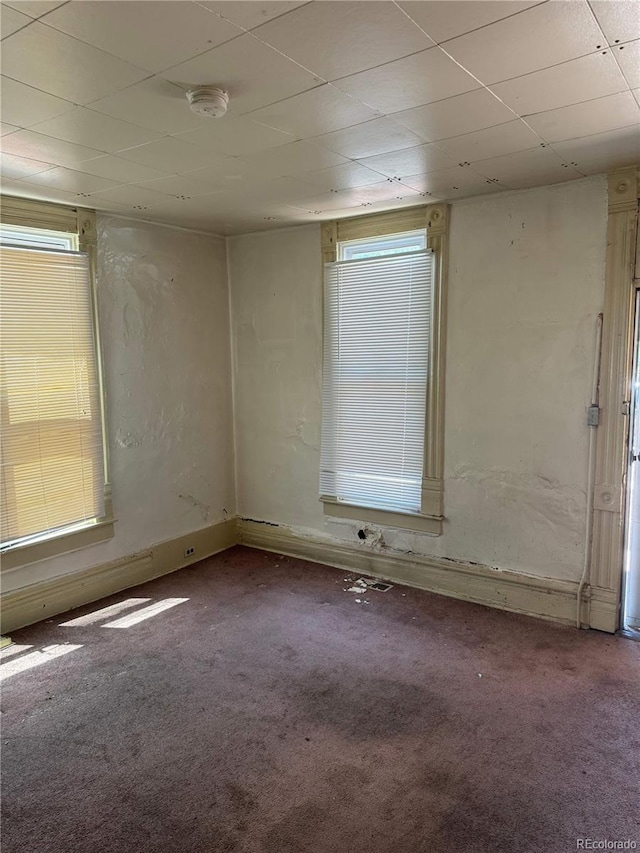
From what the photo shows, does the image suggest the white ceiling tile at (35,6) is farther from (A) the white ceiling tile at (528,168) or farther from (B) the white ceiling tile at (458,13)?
(A) the white ceiling tile at (528,168)

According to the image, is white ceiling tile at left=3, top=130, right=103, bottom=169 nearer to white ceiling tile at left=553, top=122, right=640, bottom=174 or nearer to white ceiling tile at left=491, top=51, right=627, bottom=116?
white ceiling tile at left=491, top=51, right=627, bottom=116

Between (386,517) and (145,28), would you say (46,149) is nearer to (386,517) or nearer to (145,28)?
(145,28)

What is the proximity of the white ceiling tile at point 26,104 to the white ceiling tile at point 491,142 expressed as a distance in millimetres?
1585

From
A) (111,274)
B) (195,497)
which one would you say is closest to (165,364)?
(111,274)

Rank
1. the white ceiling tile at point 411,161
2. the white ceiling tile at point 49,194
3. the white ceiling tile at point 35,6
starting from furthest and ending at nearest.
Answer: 1. the white ceiling tile at point 49,194
2. the white ceiling tile at point 411,161
3. the white ceiling tile at point 35,6

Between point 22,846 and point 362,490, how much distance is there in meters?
2.82

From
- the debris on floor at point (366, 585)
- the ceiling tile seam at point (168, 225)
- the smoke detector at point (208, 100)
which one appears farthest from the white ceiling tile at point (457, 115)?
the debris on floor at point (366, 585)

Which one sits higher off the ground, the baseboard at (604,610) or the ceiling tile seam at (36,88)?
the ceiling tile seam at (36,88)

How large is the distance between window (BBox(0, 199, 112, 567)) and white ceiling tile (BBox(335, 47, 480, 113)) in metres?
2.32

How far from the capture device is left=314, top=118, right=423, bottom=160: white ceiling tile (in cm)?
229

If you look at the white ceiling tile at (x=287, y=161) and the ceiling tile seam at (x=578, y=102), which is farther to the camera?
the white ceiling tile at (x=287, y=161)

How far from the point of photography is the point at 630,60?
1.78 m

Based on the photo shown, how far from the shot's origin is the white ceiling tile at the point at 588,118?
210cm

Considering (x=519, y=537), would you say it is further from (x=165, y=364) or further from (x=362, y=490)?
(x=165, y=364)
